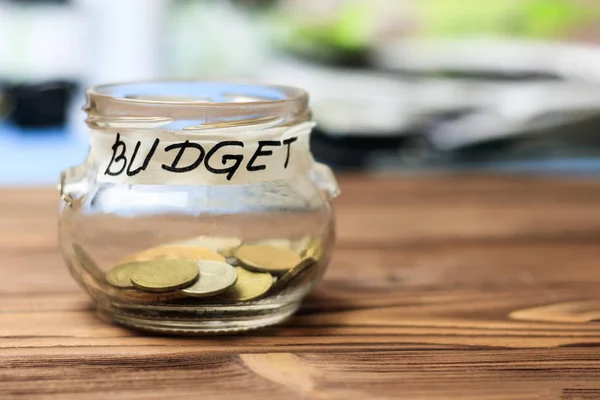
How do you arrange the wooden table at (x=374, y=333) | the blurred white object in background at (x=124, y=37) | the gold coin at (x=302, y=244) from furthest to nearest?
the blurred white object in background at (x=124, y=37), the gold coin at (x=302, y=244), the wooden table at (x=374, y=333)

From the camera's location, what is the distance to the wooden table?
1.61 feet

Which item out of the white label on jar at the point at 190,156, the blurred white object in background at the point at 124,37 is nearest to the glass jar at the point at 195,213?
the white label on jar at the point at 190,156

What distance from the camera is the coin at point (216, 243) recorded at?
583 millimetres

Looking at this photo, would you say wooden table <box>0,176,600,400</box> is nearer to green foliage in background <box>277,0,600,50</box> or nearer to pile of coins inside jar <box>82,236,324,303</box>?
pile of coins inside jar <box>82,236,324,303</box>

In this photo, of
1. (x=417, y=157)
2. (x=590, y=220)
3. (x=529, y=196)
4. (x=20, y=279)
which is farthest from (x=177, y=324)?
(x=417, y=157)

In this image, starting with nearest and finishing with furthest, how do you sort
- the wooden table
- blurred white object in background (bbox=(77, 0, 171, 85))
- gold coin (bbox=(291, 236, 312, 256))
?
the wooden table < gold coin (bbox=(291, 236, 312, 256)) < blurred white object in background (bbox=(77, 0, 171, 85))

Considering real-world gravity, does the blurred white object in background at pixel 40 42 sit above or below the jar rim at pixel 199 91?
below

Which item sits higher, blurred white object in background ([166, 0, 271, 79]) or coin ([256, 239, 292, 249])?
blurred white object in background ([166, 0, 271, 79])

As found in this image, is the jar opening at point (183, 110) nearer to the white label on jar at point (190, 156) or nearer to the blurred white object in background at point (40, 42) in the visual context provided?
the white label on jar at point (190, 156)

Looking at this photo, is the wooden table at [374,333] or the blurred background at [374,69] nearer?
the wooden table at [374,333]

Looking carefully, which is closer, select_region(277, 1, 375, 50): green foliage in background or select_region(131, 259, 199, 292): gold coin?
select_region(131, 259, 199, 292): gold coin

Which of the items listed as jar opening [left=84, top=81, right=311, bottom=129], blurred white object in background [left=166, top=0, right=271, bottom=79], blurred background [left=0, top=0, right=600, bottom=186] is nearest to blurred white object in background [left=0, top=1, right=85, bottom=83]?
blurred background [left=0, top=0, right=600, bottom=186]

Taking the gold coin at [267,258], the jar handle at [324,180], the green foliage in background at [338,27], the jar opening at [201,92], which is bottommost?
the gold coin at [267,258]

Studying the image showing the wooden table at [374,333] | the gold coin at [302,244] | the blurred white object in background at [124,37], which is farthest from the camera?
the blurred white object in background at [124,37]
